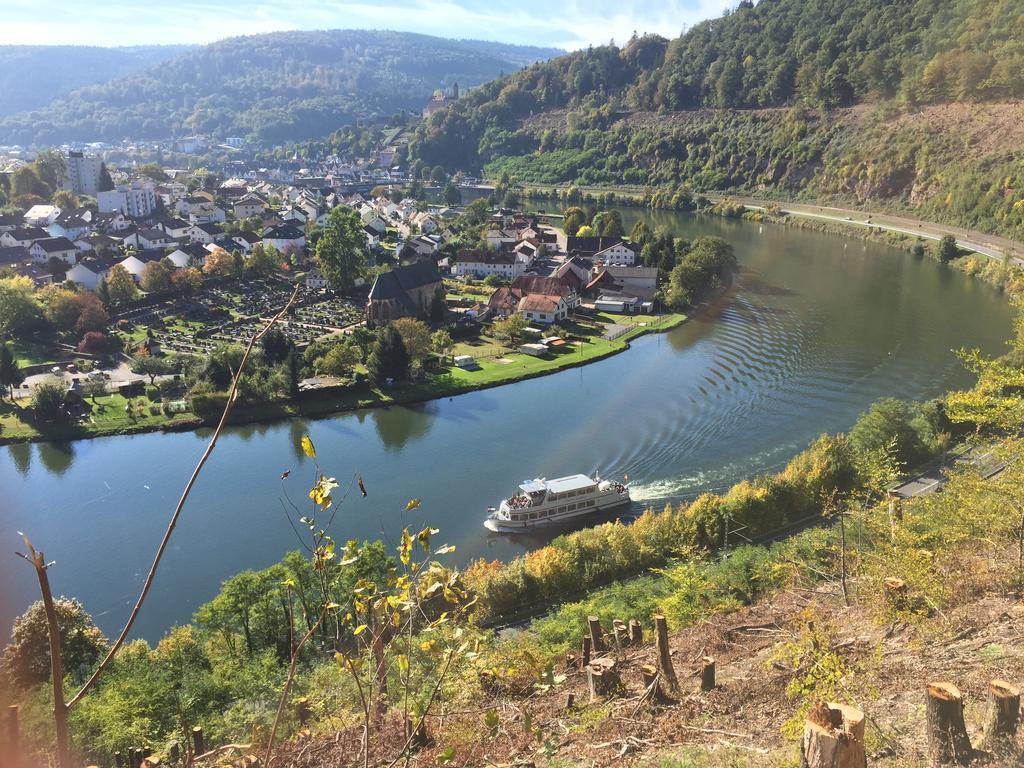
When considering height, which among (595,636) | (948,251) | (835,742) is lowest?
(595,636)

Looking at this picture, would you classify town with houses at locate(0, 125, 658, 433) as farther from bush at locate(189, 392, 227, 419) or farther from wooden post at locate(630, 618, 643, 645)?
wooden post at locate(630, 618, 643, 645)

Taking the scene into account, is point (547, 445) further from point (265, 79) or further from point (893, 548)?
point (265, 79)

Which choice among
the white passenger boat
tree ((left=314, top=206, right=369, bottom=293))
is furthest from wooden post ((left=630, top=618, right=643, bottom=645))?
tree ((left=314, top=206, right=369, bottom=293))

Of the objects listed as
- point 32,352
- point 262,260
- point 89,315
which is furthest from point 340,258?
point 32,352

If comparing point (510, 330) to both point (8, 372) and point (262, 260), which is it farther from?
point (262, 260)

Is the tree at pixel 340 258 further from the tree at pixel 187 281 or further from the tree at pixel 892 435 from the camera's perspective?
the tree at pixel 892 435

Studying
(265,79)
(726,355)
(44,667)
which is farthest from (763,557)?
(265,79)
